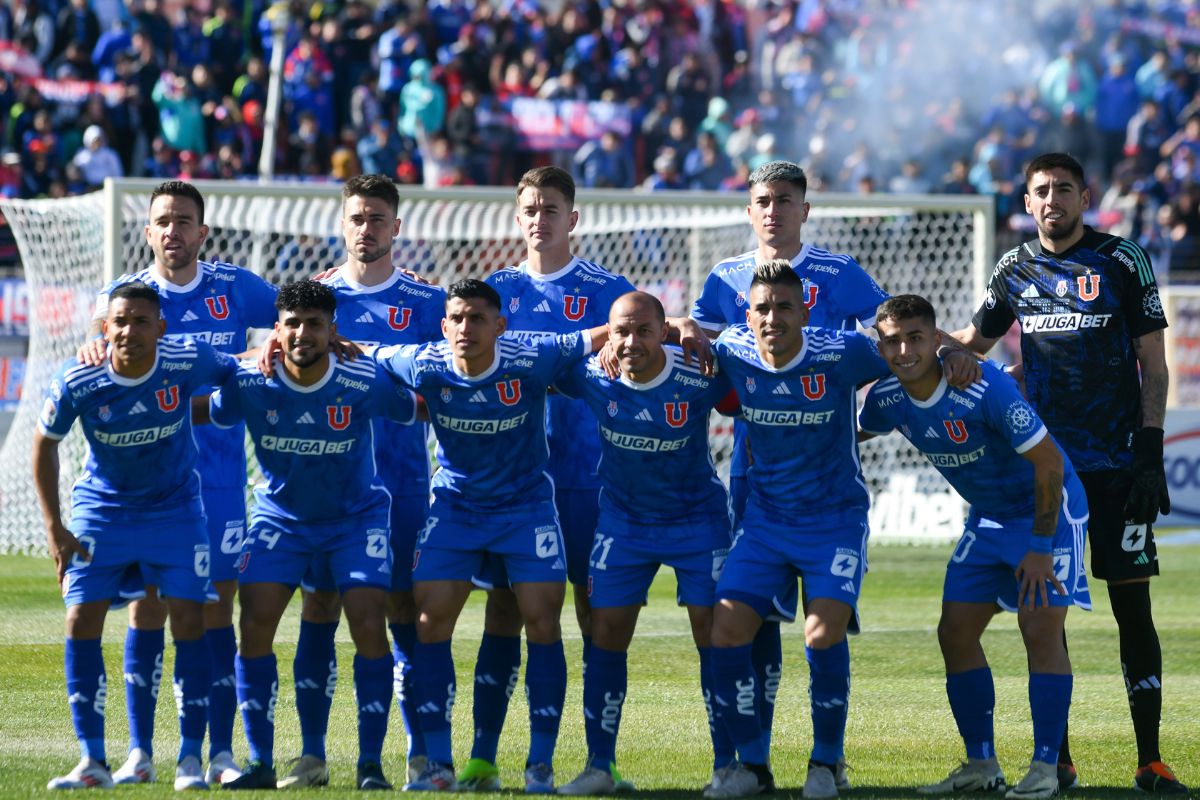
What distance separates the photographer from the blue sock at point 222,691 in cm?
646

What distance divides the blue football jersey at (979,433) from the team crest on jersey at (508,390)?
4.58 feet

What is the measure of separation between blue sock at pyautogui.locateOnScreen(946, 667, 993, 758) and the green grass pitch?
0.29m

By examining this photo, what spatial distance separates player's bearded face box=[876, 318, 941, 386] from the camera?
247 inches

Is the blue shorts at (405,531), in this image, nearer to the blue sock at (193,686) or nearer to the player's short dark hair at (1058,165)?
the blue sock at (193,686)

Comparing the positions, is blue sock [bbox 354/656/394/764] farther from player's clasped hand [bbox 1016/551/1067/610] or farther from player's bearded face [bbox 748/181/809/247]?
player's clasped hand [bbox 1016/551/1067/610]

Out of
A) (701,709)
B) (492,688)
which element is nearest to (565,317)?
(492,688)

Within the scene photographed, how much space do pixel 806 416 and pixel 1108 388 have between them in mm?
1293

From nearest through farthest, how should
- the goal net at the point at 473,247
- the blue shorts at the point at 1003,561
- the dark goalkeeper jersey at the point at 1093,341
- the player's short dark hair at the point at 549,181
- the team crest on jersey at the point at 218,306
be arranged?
the blue shorts at the point at 1003,561 < the dark goalkeeper jersey at the point at 1093,341 < the player's short dark hair at the point at 549,181 < the team crest on jersey at the point at 218,306 < the goal net at the point at 473,247

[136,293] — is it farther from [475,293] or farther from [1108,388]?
[1108,388]

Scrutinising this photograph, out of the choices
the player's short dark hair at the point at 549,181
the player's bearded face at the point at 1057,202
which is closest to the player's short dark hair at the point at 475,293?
the player's short dark hair at the point at 549,181

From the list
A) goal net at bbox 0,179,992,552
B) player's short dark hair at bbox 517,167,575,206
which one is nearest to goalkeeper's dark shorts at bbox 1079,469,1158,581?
player's short dark hair at bbox 517,167,575,206

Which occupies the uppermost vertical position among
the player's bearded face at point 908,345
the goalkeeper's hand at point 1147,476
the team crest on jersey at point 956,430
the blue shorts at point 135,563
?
the player's bearded face at point 908,345

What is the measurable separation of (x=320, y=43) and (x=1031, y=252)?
16.9 metres

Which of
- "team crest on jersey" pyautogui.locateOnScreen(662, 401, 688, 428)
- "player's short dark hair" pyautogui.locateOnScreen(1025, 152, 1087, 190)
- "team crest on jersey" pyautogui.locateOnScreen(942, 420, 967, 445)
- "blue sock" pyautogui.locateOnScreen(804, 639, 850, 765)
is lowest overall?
"blue sock" pyautogui.locateOnScreen(804, 639, 850, 765)
